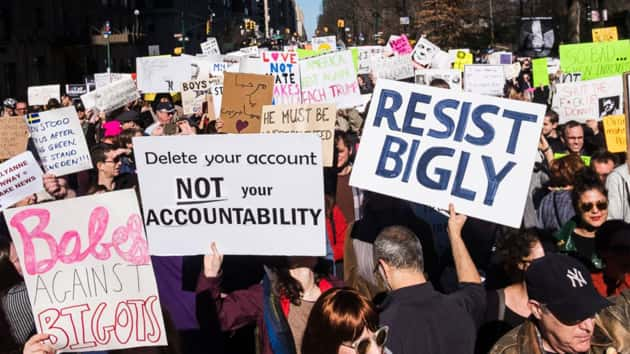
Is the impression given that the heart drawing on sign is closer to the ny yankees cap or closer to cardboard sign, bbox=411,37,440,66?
the ny yankees cap

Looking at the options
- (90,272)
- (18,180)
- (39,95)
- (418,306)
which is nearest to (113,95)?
(39,95)

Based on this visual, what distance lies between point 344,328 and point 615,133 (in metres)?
5.78

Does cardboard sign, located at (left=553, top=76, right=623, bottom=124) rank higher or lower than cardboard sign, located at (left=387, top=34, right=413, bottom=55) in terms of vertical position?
lower

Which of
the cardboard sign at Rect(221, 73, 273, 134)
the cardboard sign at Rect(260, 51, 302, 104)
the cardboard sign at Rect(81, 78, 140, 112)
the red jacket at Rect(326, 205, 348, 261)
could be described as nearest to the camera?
the red jacket at Rect(326, 205, 348, 261)

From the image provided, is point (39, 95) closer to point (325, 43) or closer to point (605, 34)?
point (325, 43)

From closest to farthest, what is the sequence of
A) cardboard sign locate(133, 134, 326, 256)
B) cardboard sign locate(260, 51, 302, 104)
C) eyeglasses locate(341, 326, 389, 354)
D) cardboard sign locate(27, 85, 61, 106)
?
eyeglasses locate(341, 326, 389, 354) → cardboard sign locate(133, 134, 326, 256) → cardboard sign locate(260, 51, 302, 104) → cardboard sign locate(27, 85, 61, 106)

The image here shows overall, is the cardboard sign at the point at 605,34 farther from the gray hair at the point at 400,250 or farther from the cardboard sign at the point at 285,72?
the gray hair at the point at 400,250

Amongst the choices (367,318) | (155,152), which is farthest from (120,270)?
(367,318)

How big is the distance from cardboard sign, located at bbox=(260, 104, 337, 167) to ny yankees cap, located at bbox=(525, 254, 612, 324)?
4.05 metres

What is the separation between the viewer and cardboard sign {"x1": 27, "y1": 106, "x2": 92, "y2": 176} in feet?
30.8

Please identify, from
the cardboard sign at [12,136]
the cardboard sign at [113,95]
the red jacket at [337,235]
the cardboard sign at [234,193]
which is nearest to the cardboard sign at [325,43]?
the cardboard sign at [113,95]

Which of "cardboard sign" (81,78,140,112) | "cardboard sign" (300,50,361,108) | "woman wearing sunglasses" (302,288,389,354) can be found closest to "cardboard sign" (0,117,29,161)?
"cardboard sign" (300,50,361,108)

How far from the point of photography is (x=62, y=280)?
4.68 metres

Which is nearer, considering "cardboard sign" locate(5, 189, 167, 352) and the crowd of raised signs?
the crowd of raised signs
